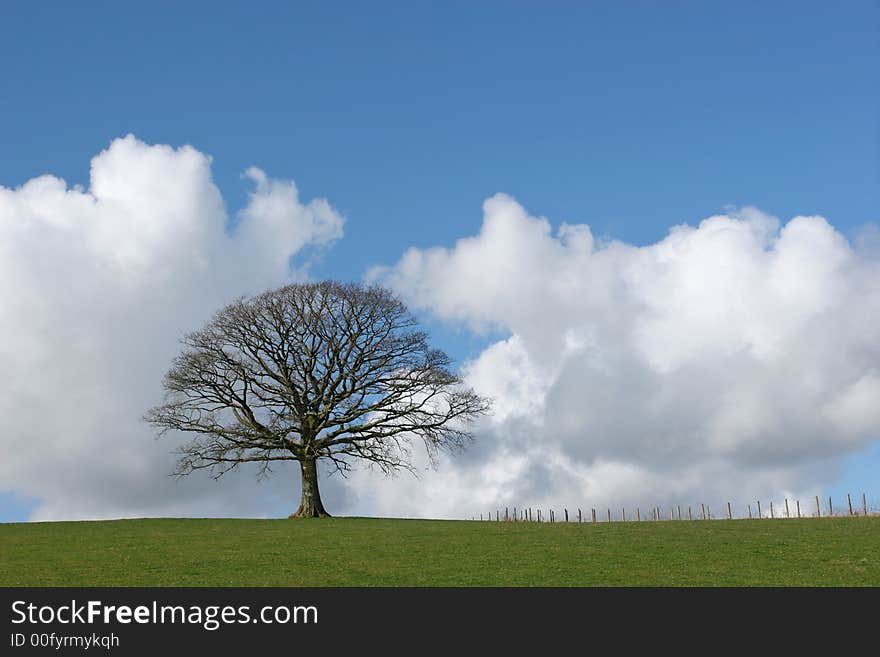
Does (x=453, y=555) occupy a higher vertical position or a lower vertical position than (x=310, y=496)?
lower

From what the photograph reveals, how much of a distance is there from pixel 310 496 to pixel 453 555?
89.1ft

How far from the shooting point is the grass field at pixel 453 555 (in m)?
29.9

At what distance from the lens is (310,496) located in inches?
2410

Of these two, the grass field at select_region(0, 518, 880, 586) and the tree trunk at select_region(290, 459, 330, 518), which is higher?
the tree trunk at select_region(290, 459, 330, 518)

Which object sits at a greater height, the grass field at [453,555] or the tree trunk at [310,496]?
the tree trunk at [310,496]

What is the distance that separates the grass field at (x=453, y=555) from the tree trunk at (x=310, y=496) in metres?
8.85

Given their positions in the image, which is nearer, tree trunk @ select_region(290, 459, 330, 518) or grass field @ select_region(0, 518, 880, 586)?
grass field @ select_region(0, 518, 880, 586)

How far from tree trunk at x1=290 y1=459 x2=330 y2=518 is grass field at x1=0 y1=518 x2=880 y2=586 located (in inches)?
348

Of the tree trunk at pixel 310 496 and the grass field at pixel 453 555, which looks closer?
the grass field at pixel 453 555

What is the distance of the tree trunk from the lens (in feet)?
199
